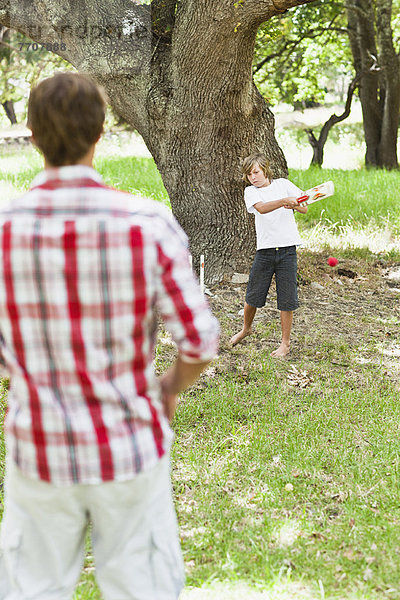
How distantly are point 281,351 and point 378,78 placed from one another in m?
11.8

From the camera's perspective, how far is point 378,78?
15.0m

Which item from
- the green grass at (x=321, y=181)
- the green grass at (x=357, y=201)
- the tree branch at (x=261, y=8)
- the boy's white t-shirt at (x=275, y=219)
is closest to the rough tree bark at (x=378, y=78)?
the green grass at (x=321, y=181)

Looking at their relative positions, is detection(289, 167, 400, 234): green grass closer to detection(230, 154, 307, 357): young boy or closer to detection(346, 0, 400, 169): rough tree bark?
detection(346, 0, 400, 169): rough tree bark

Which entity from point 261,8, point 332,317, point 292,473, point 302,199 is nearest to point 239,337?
point 332,317

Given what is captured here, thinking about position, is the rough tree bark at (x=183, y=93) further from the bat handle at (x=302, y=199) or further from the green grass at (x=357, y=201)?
the green grass at (x=357, y=201)

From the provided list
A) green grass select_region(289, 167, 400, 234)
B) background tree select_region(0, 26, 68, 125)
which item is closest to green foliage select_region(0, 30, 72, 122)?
background tree select_region(0, 26, 68, 125)

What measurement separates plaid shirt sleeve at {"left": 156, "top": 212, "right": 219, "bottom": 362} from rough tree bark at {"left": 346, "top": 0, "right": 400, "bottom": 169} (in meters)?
12.9

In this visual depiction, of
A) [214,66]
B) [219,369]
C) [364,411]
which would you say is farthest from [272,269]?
[214,66]

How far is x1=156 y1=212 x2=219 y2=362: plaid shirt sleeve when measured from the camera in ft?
4.99

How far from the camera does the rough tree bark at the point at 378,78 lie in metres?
13.4

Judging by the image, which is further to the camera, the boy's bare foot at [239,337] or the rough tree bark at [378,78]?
the rough tree bark at [378,78]

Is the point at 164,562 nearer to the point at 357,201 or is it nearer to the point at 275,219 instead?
the point at 275,219

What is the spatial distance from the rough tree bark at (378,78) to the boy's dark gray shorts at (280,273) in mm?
9608

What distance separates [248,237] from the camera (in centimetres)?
676
